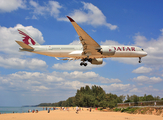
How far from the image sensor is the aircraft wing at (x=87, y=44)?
84.2 feet

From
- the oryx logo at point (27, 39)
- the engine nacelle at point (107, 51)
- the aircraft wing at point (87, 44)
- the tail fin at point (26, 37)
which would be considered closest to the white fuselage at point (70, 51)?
the aircraft wing at point (87, 44)

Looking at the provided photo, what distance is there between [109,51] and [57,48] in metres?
10.00

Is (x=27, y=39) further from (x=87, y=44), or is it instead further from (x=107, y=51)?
(x=107, y=51)

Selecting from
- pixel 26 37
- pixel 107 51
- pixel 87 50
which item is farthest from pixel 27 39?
pixel 107 51

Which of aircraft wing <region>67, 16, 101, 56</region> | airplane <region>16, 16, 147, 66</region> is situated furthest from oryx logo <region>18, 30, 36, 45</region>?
aircraft wing <region>67, 16, 101, 56</region>

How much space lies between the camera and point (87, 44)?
1151 inches

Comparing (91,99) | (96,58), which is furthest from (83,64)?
(91,99)

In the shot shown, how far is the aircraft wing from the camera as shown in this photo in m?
25.7

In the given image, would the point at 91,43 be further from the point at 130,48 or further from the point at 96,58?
the point at 130,48

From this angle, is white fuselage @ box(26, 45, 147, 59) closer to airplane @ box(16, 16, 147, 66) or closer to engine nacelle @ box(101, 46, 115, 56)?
airplane @ box(16, 16, 147, 66)

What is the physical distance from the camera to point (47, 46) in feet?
108

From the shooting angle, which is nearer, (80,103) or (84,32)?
(84,32)

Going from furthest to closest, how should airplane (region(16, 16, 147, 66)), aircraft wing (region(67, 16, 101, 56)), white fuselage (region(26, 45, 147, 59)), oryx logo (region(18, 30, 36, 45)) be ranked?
oryx logo (region(18, 30, 36, 45)) → white fuselage (region(26, 45, 147, 59)) → airplane (region(16, 16, 147, 66)) → aircraft wing (region(67, 16, 101, 56))

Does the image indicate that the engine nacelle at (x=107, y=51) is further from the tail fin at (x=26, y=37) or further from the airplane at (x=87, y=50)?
the tail fin at (x=26, y=37)
